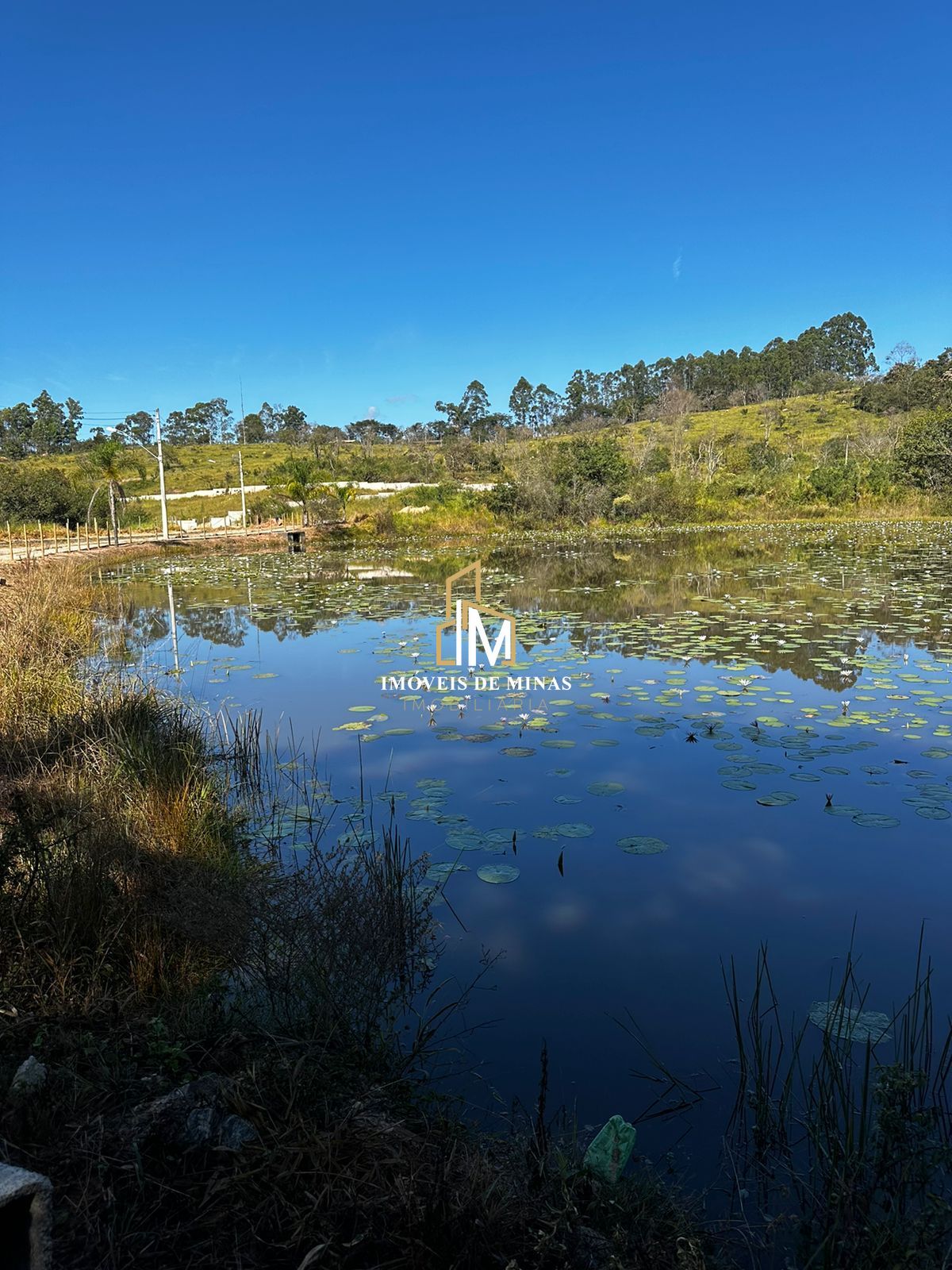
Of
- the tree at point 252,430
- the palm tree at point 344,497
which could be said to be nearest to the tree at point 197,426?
the tree at point 252,430

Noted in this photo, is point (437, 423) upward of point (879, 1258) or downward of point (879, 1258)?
upward

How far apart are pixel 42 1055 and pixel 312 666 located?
6.46 meters

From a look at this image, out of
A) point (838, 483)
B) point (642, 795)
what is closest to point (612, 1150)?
point (642, 795)

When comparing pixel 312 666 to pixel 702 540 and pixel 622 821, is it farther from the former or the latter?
pixel 702 540

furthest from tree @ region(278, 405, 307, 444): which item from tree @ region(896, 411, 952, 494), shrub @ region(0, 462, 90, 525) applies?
tree @ region(896, 411, 952, 494)

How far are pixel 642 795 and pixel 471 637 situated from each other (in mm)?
5341

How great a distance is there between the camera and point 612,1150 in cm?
208

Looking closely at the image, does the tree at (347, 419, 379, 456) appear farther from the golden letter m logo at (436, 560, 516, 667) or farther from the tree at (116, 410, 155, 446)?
the golden letter m logo at (436, 560, 516, 667)

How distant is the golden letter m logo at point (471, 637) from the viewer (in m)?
8.84

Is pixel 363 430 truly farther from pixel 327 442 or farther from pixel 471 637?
pixel 471 637

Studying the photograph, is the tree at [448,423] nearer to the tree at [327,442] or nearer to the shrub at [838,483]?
the tree at [327,442]

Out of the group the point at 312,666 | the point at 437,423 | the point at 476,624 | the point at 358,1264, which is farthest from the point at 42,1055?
the point at 437,423

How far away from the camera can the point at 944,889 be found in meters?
3.50

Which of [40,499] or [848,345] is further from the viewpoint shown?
[848,345]
